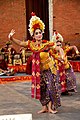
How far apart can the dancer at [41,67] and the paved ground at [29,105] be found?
0.25 meters

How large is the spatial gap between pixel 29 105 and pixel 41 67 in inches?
44.5

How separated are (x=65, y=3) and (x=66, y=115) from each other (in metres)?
10.5

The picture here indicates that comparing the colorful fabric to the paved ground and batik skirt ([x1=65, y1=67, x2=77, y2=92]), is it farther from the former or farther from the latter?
batik skirt ([x1=65, y1=67, x2=77, y2=92])

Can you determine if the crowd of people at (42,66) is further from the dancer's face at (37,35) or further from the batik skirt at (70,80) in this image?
the batik skirt at (70,80)

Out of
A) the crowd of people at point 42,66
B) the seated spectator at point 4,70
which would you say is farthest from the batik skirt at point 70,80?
the seated spectator at point 4,70

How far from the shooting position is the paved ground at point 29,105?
467cm

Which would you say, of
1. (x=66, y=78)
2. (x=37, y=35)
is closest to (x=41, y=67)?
(x=37, y=35)

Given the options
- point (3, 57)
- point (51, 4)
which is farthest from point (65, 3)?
point (3, 57)

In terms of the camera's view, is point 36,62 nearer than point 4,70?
Yes

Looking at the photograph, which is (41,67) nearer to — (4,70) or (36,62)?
(36,62)

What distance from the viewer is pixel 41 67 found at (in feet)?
15.3

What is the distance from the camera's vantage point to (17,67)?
38.4ft

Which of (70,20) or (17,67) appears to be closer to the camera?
(17,67)

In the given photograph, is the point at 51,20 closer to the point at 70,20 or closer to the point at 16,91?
the point at 70,20
